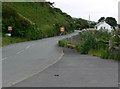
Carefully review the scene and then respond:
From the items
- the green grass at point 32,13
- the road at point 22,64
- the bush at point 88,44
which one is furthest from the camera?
the green grass at point 32,13

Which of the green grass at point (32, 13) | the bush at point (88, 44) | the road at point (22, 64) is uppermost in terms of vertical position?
the green grass at point (32, 13)

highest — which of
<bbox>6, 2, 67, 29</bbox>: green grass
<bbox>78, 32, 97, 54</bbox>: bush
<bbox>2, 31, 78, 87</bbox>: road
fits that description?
<bbox>6, 2, 67, 29</bbox>: green grass

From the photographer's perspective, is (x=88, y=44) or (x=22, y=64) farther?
(x=88, y=44)

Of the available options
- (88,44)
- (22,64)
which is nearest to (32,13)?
(88,44)

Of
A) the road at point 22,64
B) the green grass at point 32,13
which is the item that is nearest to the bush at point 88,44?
the road at point 22,64

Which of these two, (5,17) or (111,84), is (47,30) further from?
(111,84)

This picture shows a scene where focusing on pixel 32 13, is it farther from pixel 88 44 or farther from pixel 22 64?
pixel 22 64

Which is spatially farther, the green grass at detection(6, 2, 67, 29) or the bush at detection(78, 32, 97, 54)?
the green grass at detection(6, 2, 67, 29)

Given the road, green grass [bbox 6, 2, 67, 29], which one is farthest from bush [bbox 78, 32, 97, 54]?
green grass [bbox 6, 2, 67, 29]

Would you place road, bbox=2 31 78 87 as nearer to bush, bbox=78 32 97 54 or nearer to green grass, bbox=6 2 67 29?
bush, bbox=78 32 97 54

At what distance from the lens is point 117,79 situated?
7.81m

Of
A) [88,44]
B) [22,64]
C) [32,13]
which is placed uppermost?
[32,13]

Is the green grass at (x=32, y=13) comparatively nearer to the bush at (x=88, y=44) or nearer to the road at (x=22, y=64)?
the bush at (x=88, y=44)

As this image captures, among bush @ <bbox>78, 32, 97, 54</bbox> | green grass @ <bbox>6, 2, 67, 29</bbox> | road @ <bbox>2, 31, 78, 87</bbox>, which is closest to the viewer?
road @ <bbox>2, 31, 78, 87</bbox>
